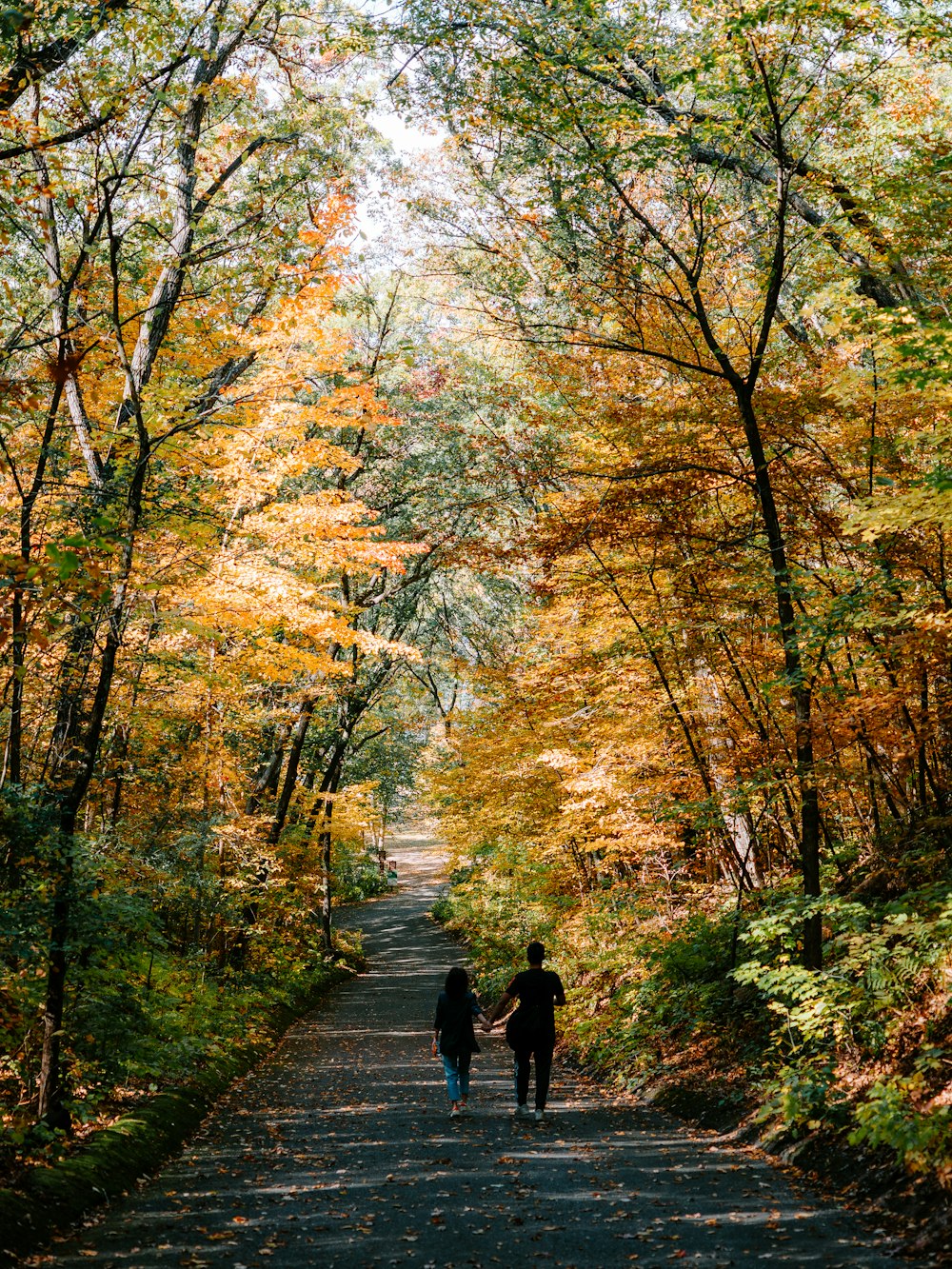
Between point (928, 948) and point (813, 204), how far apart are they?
8.62 m

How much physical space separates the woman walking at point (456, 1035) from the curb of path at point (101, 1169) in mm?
2372

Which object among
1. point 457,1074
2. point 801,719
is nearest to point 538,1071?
point 457,1074

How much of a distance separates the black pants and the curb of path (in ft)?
9.86

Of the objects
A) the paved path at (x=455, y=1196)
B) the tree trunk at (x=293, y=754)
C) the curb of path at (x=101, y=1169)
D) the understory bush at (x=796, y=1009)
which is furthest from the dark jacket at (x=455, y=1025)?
the tree trunk at (x=293, y=754)

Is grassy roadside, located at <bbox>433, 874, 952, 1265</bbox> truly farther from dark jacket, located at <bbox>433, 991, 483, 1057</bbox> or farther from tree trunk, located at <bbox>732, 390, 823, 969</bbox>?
dark jacket, located at <bbox>433, 991, 483, 1057</bbox>

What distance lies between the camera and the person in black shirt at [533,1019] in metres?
7.96

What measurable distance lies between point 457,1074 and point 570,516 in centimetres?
559

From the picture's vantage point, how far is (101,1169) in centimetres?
590

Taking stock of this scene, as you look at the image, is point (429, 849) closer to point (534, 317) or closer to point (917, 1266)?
point (534, 317)

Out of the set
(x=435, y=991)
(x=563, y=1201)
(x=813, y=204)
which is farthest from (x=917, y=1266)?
(x=435, y=991)

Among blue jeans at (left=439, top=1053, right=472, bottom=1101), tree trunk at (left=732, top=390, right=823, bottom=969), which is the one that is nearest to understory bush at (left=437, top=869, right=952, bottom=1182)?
tree trunk at (left=732, top=390, right=823, bottom=969)

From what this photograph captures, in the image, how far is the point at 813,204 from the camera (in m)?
10.5

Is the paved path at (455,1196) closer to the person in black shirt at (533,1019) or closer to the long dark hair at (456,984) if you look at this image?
the person in black shirt at (533,1019)

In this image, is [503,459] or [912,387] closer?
[912,387]
